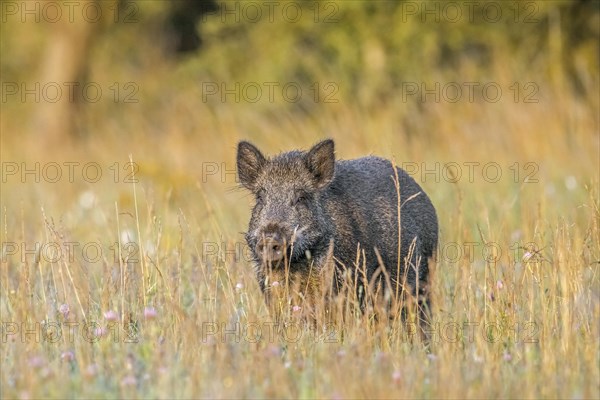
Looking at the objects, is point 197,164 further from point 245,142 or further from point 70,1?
point 245,142

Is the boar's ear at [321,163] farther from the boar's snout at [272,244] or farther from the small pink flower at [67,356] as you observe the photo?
the small pink flower at [67,356]

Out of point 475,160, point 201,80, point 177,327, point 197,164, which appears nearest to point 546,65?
point 475,160

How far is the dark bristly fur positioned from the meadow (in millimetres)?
299

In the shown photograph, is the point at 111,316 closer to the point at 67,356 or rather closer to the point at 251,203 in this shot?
the point at 67,356

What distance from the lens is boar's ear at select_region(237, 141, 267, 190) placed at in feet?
23.6

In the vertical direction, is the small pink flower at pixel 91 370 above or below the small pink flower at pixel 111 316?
below

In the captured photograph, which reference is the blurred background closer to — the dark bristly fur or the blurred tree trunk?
the blurred tree trunk

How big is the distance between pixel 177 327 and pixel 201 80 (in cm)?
1573

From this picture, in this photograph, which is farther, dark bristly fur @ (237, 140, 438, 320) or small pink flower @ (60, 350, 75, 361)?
dark bristly fur @ (237, 140, 438, 320)

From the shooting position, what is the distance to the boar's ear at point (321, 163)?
7.03 metres

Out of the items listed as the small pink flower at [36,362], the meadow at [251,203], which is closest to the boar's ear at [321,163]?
the meadow at [251,203]

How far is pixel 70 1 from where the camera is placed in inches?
859

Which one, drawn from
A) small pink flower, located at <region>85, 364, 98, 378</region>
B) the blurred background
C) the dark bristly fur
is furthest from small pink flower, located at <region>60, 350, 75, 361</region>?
the blurred background

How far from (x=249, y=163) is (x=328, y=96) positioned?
10.3 metres
